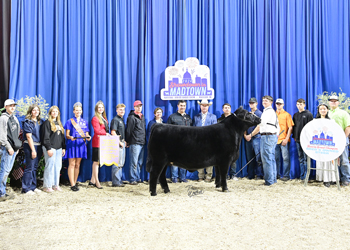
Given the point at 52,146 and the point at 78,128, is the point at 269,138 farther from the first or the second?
the point at 52,146

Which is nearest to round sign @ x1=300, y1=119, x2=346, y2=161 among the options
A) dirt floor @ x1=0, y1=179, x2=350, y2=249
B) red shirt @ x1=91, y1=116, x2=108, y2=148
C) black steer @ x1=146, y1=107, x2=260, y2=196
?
dirt floor @ x1=0, y1=179, x2=350, y2=249

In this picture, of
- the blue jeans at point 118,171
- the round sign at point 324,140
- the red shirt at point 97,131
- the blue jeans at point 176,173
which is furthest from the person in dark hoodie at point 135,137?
the round sign at point 324,140

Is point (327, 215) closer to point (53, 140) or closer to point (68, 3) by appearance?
point (53, 140)

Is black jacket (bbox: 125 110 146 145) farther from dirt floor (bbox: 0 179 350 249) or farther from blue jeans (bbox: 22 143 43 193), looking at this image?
blue jeans (bbox: 22 143 43 193)

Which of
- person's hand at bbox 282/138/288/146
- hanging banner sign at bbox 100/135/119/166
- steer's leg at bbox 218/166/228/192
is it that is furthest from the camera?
person's hand at bbox 282/138/288/146

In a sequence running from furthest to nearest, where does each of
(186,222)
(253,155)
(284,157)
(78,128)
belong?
(253,155)
(284,157)
(78,128)
(186,222)

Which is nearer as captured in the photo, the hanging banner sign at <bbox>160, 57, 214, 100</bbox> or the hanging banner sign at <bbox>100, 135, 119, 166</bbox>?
the hanging banner sign at <bbox>100, 135, 119, 166</bbox>

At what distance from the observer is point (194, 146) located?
3.63 metres

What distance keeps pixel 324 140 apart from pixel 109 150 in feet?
10.5

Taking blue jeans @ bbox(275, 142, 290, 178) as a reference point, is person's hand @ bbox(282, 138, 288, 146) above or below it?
above

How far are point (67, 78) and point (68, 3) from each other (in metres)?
1.41

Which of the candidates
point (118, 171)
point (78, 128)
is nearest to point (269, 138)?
point (118, 171)

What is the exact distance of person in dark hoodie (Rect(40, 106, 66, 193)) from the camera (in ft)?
13.2

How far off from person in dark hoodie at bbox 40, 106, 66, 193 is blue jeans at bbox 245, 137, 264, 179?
10.4 ft
